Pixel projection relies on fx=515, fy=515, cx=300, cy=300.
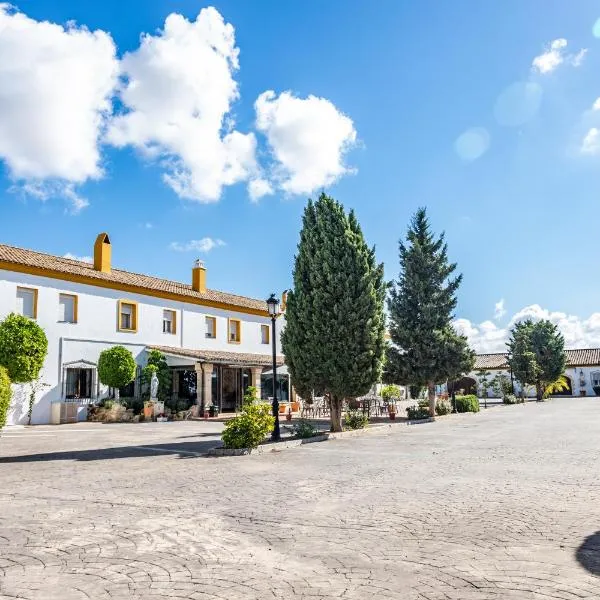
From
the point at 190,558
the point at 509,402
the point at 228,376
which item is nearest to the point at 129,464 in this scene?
the point at 190,558

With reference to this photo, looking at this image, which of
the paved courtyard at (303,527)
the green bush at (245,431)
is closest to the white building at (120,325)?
the paved courtyard at (303,527)

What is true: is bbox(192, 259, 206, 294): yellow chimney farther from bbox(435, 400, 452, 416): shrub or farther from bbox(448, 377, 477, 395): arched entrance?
bbox(448, 377, 477, 395): arched entrance

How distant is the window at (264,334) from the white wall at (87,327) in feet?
13.6

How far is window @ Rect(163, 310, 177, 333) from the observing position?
102 ft

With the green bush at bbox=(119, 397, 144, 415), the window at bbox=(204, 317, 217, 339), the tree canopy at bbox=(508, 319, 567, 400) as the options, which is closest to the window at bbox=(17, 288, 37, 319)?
the green bush at bbox=(119, 397, 144, 415)

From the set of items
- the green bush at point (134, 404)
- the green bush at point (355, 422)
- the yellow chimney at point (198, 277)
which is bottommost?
the green bush at point (355, 422)

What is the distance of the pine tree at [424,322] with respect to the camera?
90.6ft

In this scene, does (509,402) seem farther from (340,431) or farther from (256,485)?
(256,485)

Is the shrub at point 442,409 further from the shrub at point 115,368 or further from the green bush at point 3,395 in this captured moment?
the green bush at point 3,395

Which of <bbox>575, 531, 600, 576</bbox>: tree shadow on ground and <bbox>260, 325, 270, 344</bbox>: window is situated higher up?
<bbox>260, 325, 270, 344</bbox>: window

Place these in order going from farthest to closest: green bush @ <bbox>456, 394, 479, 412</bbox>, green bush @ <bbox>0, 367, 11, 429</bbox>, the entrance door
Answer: green bush @ <bbox>456, 394, 479, 412</bbox> → the entrance door → green bush @ <bbox>0, 367, 11, 429</bbox>

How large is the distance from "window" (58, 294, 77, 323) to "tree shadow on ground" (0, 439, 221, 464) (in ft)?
44.1

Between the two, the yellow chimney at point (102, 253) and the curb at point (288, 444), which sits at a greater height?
the yellow chimney at point (102, 253)

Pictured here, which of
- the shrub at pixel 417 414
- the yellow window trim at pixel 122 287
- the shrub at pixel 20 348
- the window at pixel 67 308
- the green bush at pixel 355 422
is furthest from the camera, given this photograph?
the shrub at pixel 417 414
